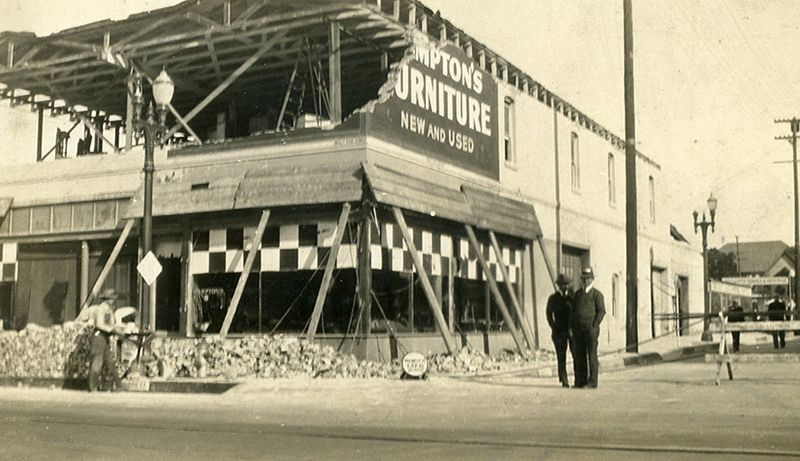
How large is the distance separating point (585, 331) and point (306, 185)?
239 inches

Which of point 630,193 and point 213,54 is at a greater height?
point 213,54

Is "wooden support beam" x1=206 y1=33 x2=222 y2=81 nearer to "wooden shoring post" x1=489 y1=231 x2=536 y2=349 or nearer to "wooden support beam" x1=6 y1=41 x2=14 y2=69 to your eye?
"wooden support beam" x1=6 y1=41 x2=14 y2=69

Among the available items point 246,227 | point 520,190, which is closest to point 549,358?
point 520,190

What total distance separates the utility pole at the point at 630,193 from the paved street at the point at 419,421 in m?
6.05

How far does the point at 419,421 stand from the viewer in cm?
976

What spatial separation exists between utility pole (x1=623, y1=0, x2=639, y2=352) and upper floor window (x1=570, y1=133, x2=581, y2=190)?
204 inches

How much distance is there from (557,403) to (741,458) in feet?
13.9

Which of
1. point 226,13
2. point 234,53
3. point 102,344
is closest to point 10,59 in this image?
point 234,53

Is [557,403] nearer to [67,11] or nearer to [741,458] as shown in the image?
[741,458]

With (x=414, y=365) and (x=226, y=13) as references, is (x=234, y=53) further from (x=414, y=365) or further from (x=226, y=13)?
(x=414, y=365)

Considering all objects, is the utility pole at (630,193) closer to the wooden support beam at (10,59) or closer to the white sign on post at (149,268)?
the white sign on post at (149,268)

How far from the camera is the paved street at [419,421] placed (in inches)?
296

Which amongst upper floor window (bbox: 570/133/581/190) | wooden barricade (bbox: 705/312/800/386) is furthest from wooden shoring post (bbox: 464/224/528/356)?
upper floor window (bbox: 570/133/581/190)

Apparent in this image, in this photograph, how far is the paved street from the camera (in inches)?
296
